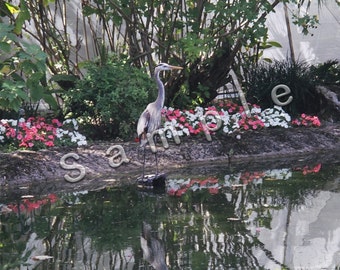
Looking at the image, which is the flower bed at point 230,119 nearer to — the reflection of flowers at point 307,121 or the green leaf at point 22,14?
the reflection of flowers at point 307,121

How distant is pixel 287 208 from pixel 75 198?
2.50 m

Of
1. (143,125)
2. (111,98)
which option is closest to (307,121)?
(111,98)

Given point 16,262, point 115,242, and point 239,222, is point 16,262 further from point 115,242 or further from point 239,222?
point 239,222

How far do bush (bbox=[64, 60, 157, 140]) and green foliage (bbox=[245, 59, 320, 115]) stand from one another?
2524mm

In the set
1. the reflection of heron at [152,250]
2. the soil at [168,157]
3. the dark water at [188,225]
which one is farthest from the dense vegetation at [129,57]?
the reflection of heron at [152,250]

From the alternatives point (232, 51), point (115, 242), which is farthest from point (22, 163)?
point (232, 51)

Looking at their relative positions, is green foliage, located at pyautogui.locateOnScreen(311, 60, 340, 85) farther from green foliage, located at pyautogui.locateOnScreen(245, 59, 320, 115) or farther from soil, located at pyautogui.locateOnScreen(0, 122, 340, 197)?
soil, located at pyautogui.locateOnScreen(0, 122, 340, 197)

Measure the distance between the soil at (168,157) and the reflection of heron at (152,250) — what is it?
2.63 meters

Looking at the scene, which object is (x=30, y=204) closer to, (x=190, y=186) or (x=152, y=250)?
(x=190, y=186)

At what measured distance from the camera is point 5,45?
10.2m

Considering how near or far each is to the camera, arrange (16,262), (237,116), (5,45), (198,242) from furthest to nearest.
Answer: (237,116) < (5,45) < (198,242) < (16,262)

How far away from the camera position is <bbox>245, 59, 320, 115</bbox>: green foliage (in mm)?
13977

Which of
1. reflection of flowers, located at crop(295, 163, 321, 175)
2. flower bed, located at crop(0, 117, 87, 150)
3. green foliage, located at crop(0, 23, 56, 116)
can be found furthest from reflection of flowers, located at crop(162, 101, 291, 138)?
green foliage, located at crop(0, 23, 56, 116)

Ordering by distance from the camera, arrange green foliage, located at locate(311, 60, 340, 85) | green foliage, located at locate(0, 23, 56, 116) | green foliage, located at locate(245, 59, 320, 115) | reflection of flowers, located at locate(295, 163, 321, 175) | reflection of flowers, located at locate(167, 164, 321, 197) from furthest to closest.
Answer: green foliage, located at locate(311, 60, 340, 85) < green foliage, located at locate(245, 59, 320, 115) < reflection of flowers, located at locate(295, 163, 321, 175) < green foliage, located at locate(0, 23, 56, 116) < reflection of flowers, located at locate(167, 164, 321, 197)
